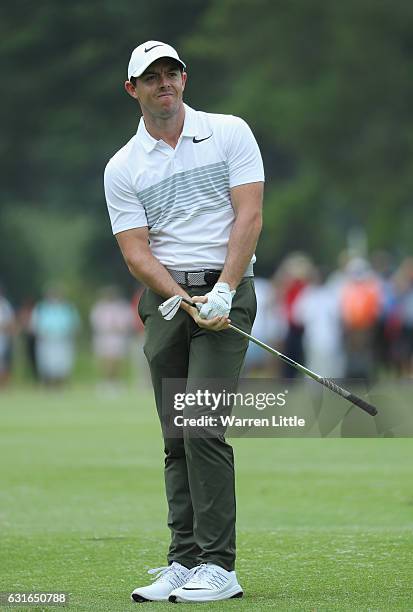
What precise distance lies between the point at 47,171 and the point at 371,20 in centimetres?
1289

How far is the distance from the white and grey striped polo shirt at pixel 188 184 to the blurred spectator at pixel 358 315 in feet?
59.0

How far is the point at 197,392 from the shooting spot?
695 centimetres

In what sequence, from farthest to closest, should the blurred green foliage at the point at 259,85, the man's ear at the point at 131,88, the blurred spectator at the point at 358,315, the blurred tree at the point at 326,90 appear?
the blurred green foliage at the point at 259,85, the blurred tree at the point at 326,90, the blurred spectator at the point at 358,315, the man's ear at the point at 131,88

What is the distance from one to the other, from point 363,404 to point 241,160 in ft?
4.08

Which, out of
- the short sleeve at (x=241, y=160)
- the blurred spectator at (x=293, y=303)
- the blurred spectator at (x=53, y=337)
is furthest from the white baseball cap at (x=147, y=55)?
the blurred spectator at (x=53, y=337)

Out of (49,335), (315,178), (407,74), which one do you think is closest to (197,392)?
(49,335)

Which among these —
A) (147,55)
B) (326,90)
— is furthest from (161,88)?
(326,90)

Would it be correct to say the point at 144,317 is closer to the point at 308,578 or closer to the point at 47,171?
the point at 308,578

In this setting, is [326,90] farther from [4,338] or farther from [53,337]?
[4,338]

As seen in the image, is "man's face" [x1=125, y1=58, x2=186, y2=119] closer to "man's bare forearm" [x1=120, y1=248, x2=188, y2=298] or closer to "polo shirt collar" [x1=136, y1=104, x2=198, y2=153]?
"polo shirt collar" [x1=136, y1=104, x2=198, y2=153]

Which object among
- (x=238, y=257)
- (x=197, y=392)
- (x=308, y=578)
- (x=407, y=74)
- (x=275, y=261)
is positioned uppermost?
(x=407, y=74)

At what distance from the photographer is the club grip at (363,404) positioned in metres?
6.90

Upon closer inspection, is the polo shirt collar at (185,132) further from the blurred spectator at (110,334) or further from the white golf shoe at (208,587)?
the blurred spectator at (110,334)

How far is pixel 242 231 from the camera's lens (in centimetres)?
696
